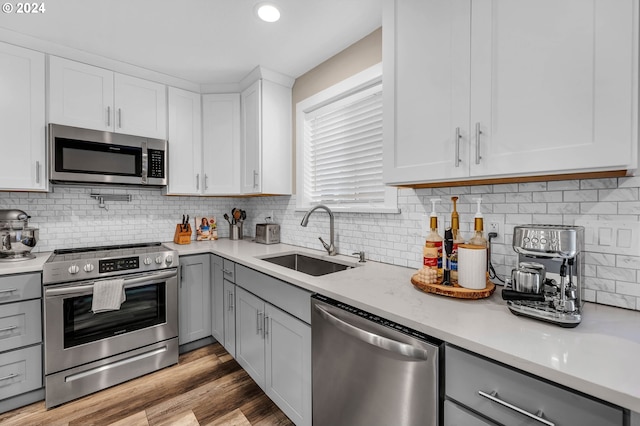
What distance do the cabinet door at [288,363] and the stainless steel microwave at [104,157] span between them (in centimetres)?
166

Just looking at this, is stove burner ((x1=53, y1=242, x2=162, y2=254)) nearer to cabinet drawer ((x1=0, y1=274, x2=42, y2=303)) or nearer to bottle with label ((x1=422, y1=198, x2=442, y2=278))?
cabinet drawer ((x1=0, y1=274, x2=42, y2=303))

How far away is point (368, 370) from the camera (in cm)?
116

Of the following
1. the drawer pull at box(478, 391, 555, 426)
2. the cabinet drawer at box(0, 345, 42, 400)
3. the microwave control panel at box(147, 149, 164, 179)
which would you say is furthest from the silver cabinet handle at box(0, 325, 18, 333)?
the drawer pull at box(478, 391, 555, 426)

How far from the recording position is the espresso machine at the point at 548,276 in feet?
3.09

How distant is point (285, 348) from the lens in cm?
167

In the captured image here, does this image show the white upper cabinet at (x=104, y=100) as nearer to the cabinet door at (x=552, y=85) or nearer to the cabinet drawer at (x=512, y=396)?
the cabinet door at (x=552, y=85)

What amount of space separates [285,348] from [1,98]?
2.51m

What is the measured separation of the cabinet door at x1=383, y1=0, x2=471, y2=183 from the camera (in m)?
1.20

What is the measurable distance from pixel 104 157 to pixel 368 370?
2487 mm

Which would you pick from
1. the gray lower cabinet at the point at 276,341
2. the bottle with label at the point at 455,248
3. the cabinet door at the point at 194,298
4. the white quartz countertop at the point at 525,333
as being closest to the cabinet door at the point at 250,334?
the gray lower cabinet at the point at 276,341

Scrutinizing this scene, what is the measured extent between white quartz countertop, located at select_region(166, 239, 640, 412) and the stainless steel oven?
1.43 meters

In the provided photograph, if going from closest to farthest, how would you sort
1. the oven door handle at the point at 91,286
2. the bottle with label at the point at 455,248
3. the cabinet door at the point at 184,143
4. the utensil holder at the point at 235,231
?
the bottle with label at the point at 455,248
the oven door handle at the point at 91,286
the cabinet door at the point at 184,143
the utensil holder at the point at 235,231

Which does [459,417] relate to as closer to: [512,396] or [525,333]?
[512,396]

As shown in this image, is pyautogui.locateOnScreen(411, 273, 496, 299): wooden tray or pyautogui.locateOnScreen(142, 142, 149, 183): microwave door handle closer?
pyautogui.locateOnScreen(411, 273, 496, 299): wooden tray
